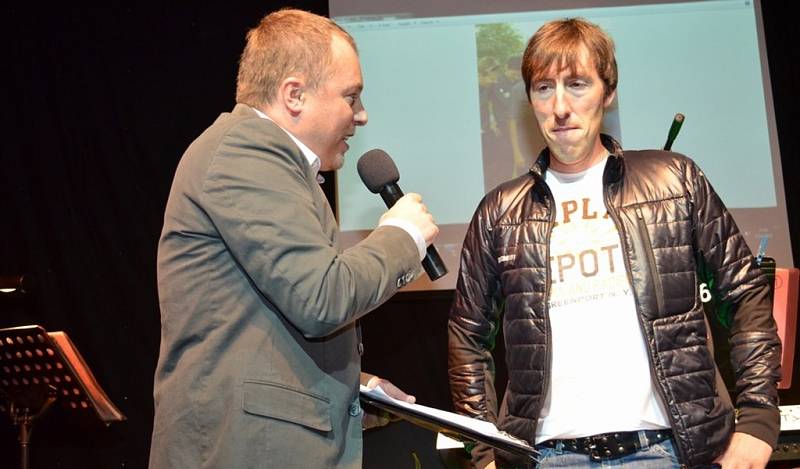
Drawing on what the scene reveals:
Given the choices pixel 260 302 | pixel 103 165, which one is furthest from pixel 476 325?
pixel 103 165

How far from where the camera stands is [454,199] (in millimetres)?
3736

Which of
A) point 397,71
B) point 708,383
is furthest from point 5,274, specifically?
point 708,383

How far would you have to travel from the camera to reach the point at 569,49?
2133 mm

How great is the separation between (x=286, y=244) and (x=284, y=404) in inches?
10.6

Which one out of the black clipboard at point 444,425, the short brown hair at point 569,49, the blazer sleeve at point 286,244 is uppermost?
the short brown hair at point 569,49

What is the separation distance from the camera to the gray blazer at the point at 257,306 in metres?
1.39

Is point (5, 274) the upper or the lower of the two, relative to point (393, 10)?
lower

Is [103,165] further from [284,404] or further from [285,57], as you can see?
[284,404]

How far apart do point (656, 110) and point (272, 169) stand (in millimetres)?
2661

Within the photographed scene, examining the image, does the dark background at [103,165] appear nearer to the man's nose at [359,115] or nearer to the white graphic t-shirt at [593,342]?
the white graphic t-shirt at [593,342]

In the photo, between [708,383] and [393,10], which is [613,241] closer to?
[708,383]

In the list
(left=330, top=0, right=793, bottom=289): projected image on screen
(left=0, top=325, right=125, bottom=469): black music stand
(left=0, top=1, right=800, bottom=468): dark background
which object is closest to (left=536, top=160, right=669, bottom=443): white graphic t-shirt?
(left=330, top=0, right=793, bottom=289): projected image on screen

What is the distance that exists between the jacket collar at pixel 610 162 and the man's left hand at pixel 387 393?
2.34 feet

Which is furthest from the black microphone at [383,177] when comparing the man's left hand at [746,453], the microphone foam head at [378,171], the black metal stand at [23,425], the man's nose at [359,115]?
the black metal stand at [23,425]
